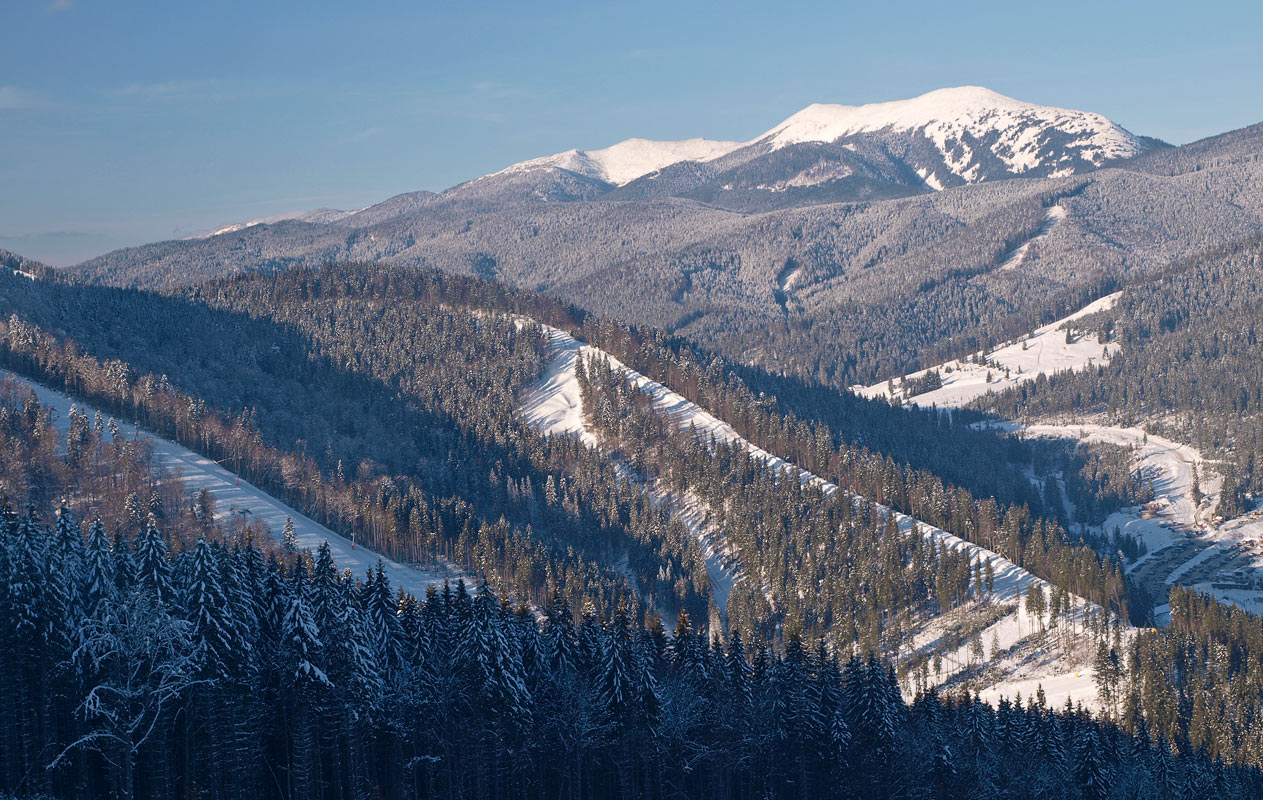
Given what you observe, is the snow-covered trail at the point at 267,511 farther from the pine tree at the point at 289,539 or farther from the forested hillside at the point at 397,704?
the forested hillside at the point at 397,704

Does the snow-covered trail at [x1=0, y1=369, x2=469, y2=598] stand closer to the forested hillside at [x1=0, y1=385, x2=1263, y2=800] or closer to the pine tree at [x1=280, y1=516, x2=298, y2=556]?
the pine tree at [x1=280, y1=516, x2=298, y2=556]

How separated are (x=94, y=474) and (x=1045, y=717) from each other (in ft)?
467

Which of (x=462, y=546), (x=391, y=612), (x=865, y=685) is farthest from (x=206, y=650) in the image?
(x=462, y=546)

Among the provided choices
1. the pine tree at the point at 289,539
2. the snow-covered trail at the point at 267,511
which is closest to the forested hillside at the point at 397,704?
the pine tree at the point at 289,539

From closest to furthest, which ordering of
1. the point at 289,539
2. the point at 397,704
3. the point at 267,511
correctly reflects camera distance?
the point at 397,704
the point at 289,539
the point at 267,511

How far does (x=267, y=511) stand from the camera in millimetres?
180875

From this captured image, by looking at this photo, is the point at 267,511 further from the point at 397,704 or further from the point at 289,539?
the point at 397,704

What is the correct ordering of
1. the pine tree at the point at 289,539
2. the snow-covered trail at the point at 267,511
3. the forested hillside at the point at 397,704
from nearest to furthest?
the forested hillside at the point at 397,704 → the pine tree at the point at 289,539 → the snow-covered trail at the point at 267,511

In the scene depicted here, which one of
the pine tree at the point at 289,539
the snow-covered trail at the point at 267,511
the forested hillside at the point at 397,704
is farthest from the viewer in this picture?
the snow-covered trail at the point at 267,511

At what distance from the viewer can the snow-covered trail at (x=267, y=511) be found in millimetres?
170875

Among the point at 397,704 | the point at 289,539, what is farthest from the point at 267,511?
the point at 397,704

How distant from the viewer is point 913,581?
174875mm

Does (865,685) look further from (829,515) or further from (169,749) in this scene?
(829,515)

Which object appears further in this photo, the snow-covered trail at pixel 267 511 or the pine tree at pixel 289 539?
the snow-covered trail at pixel 267 511
